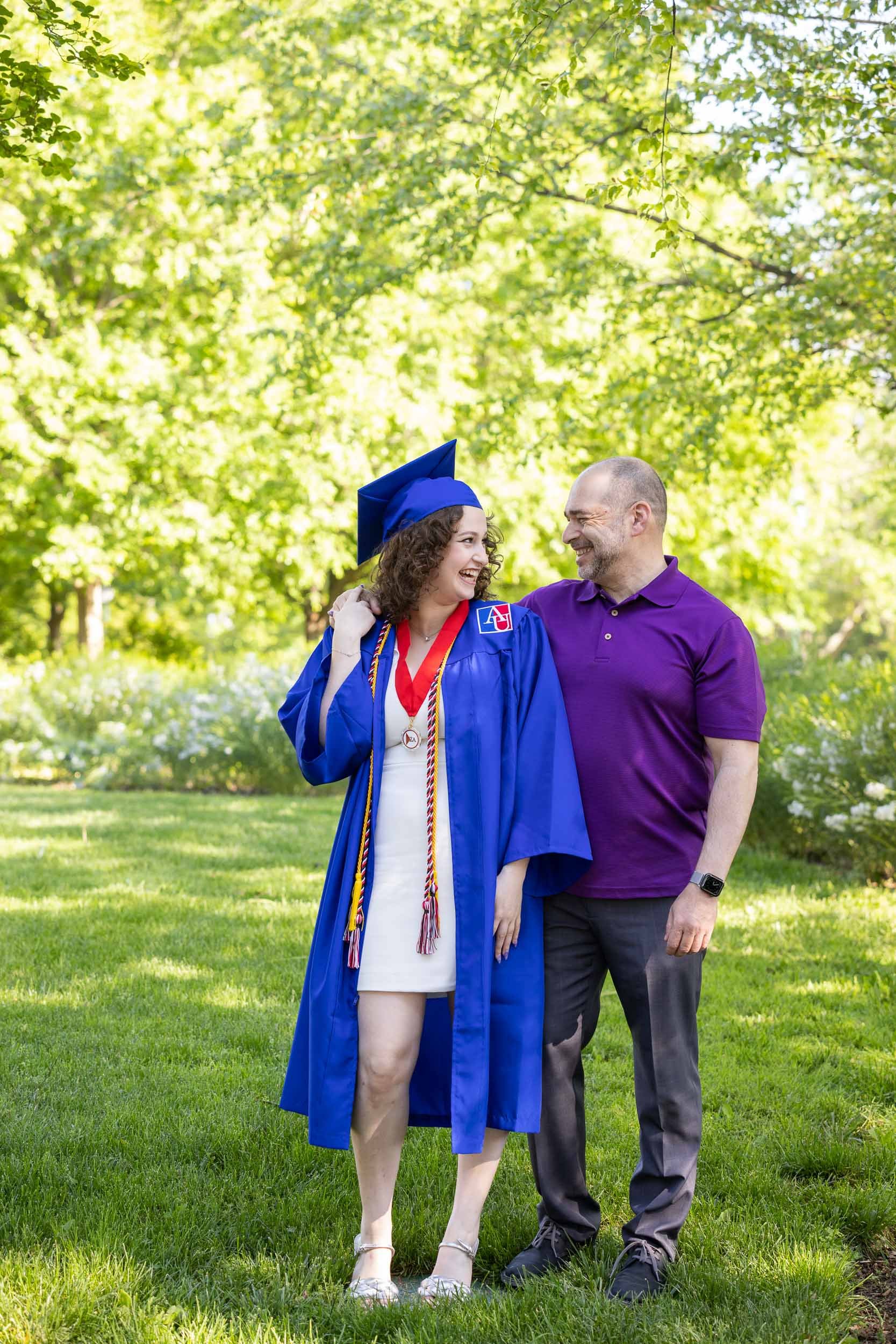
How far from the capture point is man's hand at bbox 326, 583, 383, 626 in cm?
345

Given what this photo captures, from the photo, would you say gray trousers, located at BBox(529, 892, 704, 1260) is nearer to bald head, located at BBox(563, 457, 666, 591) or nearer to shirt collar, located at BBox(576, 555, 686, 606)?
shirt collar, located at BBox(576, 555, 686, 606)

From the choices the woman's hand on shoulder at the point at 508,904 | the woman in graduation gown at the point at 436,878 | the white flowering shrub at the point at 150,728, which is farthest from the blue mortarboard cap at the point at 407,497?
the white flowering shrub at the point at 150,728

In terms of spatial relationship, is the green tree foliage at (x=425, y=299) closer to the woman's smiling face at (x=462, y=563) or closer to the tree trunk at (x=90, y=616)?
the tree trunk at (x=90, y=616)

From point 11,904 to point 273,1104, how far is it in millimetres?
3085

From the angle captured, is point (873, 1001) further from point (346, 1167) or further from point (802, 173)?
point (802, 173)

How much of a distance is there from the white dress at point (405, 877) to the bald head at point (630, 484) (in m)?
0.71

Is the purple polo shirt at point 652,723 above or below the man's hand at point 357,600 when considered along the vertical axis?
below

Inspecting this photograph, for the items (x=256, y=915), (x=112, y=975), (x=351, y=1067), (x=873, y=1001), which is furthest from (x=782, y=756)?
(x=351, y=1067)

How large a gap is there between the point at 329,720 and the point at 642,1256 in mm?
1566

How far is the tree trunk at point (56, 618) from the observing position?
23.6 m

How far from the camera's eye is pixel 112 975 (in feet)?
18.5

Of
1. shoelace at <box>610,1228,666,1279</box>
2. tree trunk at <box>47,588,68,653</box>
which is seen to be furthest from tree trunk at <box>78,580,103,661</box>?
shoelace at <box>610,1228,666,1279</box>

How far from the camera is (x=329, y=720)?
3.28 metres

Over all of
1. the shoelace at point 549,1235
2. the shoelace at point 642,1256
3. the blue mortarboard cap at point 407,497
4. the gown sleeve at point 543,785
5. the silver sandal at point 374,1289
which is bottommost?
the silver sandal at point 374,1289
